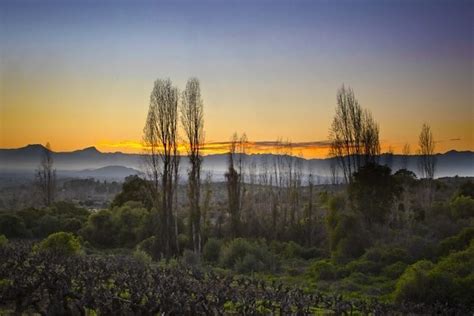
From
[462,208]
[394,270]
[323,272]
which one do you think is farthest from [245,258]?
[462,208]

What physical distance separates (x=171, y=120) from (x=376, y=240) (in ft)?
46.0

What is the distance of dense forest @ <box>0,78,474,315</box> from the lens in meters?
14.1

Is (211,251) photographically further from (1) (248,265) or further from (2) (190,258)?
(1) (248,265)

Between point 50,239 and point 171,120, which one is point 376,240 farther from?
point 50,239

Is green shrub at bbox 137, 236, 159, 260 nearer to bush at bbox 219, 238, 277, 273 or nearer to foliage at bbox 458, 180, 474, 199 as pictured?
bush at bbox 219, 238, 277, 273

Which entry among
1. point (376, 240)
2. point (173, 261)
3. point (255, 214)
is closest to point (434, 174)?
point (255, 214)

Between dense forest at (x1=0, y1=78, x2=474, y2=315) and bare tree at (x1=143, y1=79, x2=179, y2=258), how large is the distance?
64mm

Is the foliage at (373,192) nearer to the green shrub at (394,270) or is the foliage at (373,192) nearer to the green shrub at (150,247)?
the green shrub at (394,270)

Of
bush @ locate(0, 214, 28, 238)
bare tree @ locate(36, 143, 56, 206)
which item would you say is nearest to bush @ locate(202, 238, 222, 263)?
bush @ locate(0, 214, 28, 238)

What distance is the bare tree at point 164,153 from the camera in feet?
105

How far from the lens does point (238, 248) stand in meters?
29.6

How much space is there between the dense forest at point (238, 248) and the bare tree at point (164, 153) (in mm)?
64

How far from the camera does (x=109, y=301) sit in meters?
11.9

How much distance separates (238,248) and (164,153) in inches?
288
